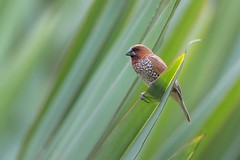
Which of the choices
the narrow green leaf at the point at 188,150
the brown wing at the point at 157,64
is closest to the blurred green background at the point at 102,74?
the brown wing at the point at 157,64

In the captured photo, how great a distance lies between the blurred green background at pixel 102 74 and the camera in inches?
53.8

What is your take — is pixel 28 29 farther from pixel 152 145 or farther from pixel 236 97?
pixel 236 97

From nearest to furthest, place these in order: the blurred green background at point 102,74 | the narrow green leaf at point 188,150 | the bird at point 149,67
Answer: the narrow green leaf at point 188,150
the blurred green background at point 102,74
the bird at point 149,67

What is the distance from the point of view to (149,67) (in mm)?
1812

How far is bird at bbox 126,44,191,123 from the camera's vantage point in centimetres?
163

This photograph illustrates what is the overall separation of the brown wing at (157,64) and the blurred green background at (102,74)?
27 millimetres

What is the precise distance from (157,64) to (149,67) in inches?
3.8

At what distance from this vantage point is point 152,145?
1665 millimetres

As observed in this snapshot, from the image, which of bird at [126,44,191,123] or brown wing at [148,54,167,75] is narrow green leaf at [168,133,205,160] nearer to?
bird at [126,44,191,123]

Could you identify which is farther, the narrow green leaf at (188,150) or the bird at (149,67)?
the bird at (149,67)

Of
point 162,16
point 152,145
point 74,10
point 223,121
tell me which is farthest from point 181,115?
point 162,16

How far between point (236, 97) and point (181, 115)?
38 cm

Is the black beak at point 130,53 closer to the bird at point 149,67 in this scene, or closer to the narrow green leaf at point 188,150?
the bird at point 149,67

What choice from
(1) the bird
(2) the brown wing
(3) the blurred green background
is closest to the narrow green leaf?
(3) the blurred green background
